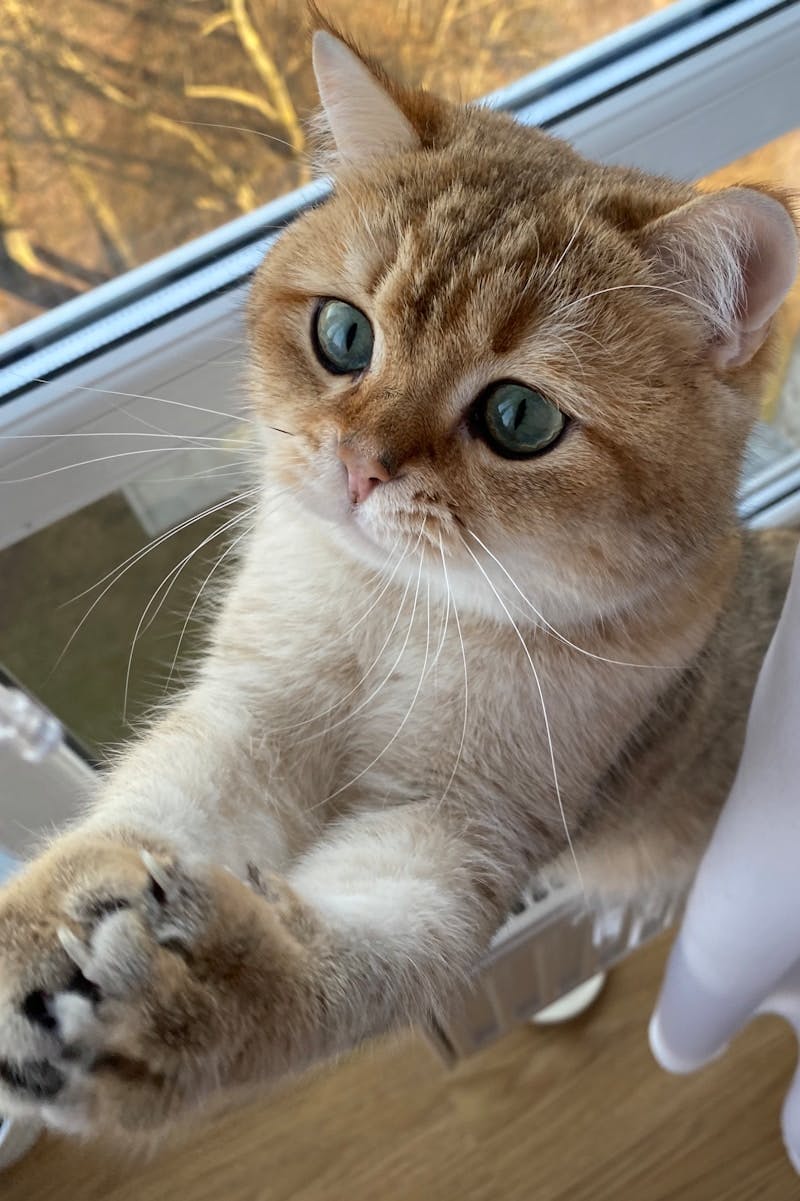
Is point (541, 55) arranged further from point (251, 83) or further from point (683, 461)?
point (683, 461)

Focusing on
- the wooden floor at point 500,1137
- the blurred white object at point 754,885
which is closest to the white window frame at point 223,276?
the blurred white object at point 754,885

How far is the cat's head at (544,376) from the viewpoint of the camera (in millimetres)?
669

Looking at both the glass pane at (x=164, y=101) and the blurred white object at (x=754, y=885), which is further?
the glass pane at (x=164, y=101)

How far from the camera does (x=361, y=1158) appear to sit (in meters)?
1.34

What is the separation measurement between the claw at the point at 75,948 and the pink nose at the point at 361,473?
0.35 meters

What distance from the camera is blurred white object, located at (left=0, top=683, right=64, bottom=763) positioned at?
0.95m

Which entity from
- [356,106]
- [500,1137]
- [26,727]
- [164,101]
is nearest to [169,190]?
[164,101]

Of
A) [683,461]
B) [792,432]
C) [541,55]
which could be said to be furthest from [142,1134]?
[792,432]

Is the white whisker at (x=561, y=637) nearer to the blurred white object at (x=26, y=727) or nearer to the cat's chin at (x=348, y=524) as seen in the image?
the cat's chin at (x=348, y=524)

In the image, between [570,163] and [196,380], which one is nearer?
[570,163]

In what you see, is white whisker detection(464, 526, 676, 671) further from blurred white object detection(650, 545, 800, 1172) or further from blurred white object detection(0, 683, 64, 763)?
blurred white object detection(0, 683, 64, 763)

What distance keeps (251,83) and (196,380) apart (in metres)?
0.30

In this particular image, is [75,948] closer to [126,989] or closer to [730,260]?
[126,989]

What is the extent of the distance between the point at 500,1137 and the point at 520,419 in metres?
1.14
